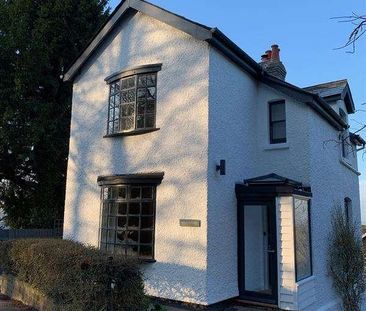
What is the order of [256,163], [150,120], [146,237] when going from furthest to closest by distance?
[256,163] → [150,120] → [146,237]

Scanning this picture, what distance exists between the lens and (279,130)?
1166cm

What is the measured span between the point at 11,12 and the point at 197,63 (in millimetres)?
12598

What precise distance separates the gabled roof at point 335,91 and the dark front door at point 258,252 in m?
5.68

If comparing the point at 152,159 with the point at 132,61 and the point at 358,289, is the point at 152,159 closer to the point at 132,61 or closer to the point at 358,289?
the point at 132,61

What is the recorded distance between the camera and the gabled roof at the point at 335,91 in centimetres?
1431

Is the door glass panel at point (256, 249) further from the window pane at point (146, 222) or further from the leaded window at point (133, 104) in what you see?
the leaded window at point (133, 104)

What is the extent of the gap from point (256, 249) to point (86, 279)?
5341 mm

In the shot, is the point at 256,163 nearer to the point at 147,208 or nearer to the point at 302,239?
the point at 302,239

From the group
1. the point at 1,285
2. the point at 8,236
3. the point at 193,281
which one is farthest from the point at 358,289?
the point at 8,236

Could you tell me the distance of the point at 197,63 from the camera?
10078 mm

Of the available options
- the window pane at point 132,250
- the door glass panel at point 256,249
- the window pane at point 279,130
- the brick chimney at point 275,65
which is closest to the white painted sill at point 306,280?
the door glass panel at point 256,249

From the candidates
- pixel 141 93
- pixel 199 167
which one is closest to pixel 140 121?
pixel 141 93

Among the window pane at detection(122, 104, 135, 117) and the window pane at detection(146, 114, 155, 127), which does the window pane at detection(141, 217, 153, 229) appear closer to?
the window pane at detection(146, 114, 155, 127)

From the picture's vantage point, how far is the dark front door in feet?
31.3
